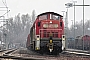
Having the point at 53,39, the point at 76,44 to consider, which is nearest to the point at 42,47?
the point at 53,39

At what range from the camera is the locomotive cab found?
953 inches

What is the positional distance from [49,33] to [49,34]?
0.10 metres

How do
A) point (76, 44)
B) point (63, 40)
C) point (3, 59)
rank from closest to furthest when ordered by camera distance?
point (3, 59) → point (63, 40) → point (76, 44)

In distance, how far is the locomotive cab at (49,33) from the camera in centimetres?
2422

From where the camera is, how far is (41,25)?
24953mm

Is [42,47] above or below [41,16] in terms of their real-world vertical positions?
below

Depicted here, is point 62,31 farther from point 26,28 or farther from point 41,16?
point 26,28

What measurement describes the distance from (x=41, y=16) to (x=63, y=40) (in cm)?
344

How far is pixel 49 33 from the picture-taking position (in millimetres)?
24812

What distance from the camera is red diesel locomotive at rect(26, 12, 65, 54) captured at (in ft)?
79.5

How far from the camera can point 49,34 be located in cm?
2478

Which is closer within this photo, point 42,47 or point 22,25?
point 42,47

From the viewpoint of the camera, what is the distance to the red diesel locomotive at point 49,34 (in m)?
24.2

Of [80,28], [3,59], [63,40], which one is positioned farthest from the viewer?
[80,28]
